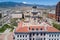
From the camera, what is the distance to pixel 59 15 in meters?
41.6

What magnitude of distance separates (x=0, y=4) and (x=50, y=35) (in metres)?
80.4

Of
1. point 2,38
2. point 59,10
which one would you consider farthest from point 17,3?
point 2,38

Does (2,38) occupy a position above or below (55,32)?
below

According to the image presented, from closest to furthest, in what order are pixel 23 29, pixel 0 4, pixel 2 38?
1. pixel 23 29
2. pixel 2 38
3. pixel 0 4

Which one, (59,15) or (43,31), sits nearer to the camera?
(43,31)

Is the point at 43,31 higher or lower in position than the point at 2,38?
higher

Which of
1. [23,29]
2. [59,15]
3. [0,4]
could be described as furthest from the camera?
[0,4]

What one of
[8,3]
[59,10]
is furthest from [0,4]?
[59,10]

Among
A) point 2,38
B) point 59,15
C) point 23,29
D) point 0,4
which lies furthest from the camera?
point 0,4

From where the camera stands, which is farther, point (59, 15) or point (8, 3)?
point (8, 3)

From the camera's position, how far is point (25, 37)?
1864 centimetres

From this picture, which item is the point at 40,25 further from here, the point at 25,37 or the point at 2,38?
the point at 2,38

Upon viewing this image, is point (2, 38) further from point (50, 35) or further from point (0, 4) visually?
point (0, 4)

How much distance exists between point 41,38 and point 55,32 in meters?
1.44
